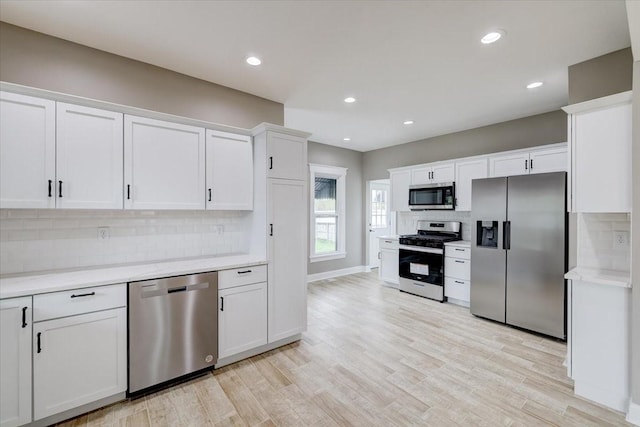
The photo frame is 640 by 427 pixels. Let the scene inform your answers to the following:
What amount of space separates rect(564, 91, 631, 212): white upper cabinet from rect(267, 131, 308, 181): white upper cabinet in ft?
7.85

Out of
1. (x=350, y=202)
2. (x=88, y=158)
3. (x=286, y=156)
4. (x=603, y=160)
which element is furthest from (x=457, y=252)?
(x=88, y=158)

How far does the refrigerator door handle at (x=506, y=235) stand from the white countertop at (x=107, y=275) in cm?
297

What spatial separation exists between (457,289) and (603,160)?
2.61 m

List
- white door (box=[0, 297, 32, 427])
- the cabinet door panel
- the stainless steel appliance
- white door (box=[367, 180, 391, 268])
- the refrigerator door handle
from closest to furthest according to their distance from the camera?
1. white door (box=[0, 297, 32, 427])
2. the cabinet door panel
3. the refrigerator door handle
4. the stainless steel appliance
5. white door (box=[367, 180, 391, 268])

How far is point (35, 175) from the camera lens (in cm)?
202

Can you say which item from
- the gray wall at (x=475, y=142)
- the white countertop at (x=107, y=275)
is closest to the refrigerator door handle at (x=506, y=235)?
the gray wall at (x=475, y=142)

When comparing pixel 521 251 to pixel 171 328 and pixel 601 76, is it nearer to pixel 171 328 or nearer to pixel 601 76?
pixel 601 76

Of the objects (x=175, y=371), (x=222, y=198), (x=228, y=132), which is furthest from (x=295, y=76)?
(x=175, y=371)

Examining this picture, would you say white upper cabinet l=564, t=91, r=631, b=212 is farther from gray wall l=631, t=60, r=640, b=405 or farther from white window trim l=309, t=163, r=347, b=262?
white window trim l=309, t=163, r=347, b=262

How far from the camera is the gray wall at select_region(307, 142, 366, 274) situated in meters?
5.83


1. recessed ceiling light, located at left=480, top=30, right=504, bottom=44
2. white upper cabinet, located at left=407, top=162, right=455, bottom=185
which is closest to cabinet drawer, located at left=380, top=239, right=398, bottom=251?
white upper cabinet, located at left=407, top=162, right=455, bottom=185

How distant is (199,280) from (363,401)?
5.45 feet

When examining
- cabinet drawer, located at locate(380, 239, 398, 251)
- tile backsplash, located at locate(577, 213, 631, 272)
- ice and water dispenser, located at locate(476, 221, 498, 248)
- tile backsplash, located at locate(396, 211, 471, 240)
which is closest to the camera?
tile backsplash, located at locate(577, 213, 631, 272)

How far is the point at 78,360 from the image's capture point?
6.29 feet
